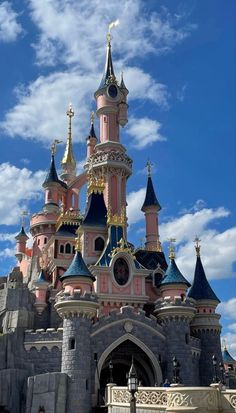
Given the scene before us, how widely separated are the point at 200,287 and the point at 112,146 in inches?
503

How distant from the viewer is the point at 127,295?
3300 cm

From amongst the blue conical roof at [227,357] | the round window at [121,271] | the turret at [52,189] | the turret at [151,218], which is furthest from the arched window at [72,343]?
the blue conical roof at [227,357]

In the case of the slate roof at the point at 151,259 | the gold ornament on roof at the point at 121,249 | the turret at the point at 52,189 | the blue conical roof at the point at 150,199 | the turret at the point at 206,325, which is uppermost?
the turret at the point at 52,189

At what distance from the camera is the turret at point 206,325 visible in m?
33.8

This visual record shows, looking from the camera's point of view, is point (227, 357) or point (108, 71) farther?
point (227, 357)

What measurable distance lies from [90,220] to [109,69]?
1421 centimetres

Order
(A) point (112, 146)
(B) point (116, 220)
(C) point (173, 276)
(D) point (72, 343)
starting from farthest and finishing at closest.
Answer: (A) point (112, 146) → (B) point (116, 220) → (C) point (173, 276) → (D) point (72, 343)

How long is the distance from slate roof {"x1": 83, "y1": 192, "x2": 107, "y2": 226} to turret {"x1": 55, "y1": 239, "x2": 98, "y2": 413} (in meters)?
7.00

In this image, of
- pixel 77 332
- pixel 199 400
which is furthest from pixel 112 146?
pixel 199 400

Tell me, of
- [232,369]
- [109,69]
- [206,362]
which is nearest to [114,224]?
[206,362]

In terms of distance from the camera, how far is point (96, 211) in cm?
3753

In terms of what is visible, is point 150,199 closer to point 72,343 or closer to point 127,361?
point 127,361

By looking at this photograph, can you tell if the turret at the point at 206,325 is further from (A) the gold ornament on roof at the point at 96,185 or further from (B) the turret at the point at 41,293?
(B) the turret at the point at 41,293

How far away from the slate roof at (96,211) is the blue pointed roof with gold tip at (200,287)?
300 inches
